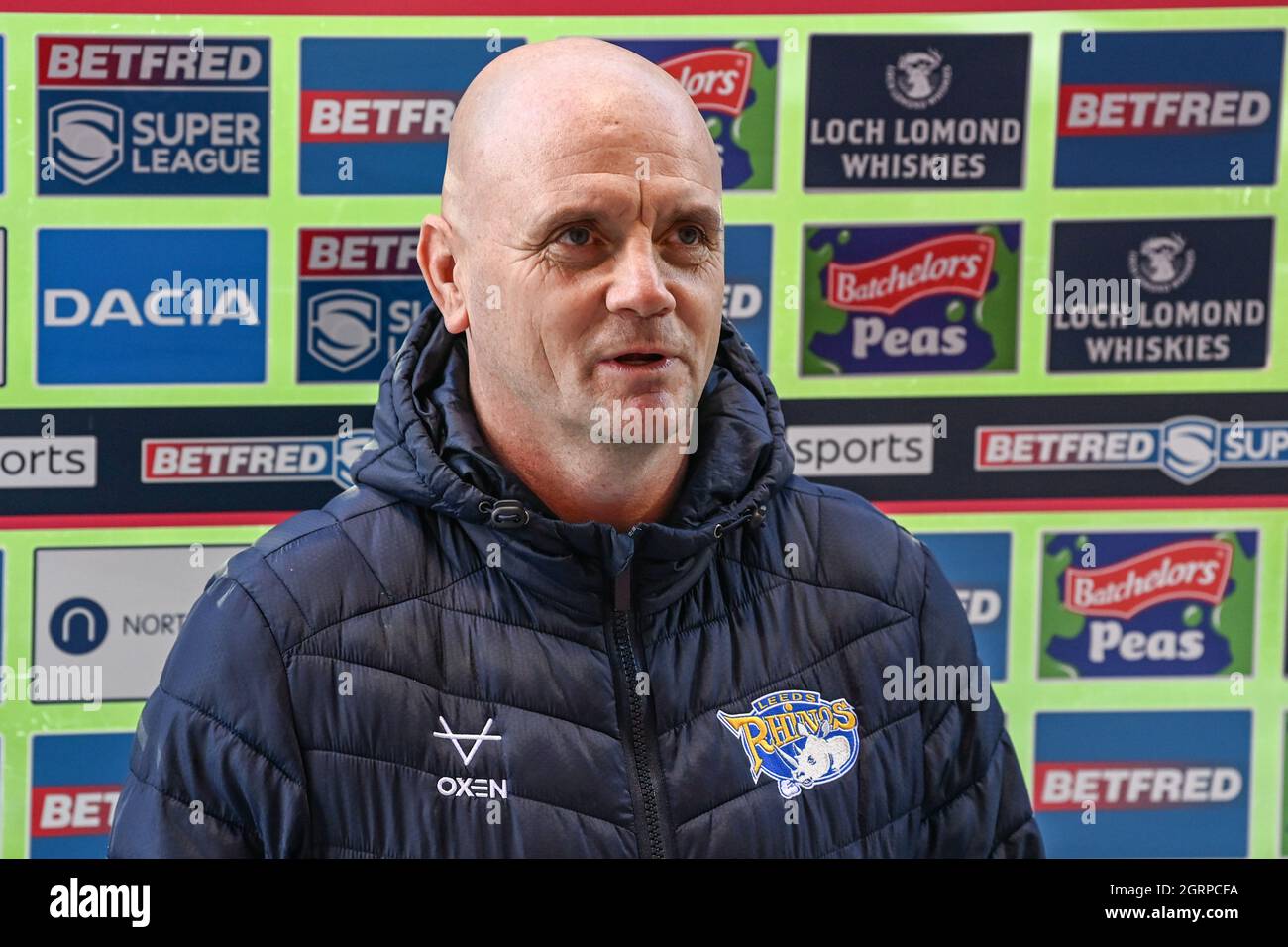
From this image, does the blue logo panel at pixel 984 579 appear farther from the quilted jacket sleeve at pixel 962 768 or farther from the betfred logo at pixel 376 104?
the betfred logo at pixel 376 104

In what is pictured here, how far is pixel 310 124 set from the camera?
83.5 inches

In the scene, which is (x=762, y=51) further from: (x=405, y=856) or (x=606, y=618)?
(x=405, y=856)

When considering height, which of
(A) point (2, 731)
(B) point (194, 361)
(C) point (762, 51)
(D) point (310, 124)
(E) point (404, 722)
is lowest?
(A) point (2, 731)

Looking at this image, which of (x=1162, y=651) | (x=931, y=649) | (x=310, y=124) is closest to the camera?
(x=931, y=649)

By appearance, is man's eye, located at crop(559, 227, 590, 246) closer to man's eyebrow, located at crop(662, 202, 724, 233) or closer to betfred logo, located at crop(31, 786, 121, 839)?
man's eyebrow, located at crop(662, 202, 724, 233)

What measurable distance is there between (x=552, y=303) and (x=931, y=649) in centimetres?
52

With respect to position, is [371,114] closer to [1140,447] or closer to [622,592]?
[622,592]

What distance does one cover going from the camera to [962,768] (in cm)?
145

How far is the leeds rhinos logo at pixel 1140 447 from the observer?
88.5 inches

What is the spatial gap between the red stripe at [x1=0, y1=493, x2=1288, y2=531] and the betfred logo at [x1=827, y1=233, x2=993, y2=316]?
0.33 meters

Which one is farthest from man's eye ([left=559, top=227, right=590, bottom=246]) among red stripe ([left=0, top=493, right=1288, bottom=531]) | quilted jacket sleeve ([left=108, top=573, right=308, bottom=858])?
red stripe ([left=0, top=493, right=1288, bottom=531])

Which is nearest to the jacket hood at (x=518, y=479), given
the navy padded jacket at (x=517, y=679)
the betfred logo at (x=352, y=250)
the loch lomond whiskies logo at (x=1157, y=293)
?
the navy padded jacket at (x=517, y=679)

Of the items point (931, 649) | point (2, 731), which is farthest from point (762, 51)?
point (2, 731)

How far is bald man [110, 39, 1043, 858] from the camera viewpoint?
1.21 m
